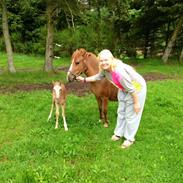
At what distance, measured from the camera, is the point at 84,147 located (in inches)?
311

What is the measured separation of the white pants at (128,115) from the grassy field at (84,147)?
302 millimetres

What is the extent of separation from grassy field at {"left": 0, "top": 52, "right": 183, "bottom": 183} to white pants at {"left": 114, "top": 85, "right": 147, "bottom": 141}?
0.30m

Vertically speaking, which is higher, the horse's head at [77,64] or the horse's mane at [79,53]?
the horse's mane at [79,53]

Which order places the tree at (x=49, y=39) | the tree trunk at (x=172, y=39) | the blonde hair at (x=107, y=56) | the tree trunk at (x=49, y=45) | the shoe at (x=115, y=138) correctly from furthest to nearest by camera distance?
the tree trunk at (x=172, y=39) < the tree trunk at (x=49, y=45) < the tree at (x=49, y=39) < the shoe at (x=115, y=138) < the blonde hair at (x=107, y=56)

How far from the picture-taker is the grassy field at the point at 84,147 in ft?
21.9

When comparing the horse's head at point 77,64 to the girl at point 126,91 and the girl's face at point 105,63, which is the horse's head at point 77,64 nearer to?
the girl at point 126,91

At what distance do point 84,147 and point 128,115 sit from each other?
44.3 inches

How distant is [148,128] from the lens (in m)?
9.34

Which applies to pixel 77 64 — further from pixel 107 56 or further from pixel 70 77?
pixel 107 56

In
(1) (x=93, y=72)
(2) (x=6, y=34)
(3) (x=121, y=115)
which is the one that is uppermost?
(1) (x=93, y=72)

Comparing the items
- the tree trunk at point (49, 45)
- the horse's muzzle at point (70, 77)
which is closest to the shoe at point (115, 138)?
the horse's muzzle at point (70, 77)

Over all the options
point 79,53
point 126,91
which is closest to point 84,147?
point 126,91

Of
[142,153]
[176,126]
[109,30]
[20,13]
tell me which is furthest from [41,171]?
[20,13]

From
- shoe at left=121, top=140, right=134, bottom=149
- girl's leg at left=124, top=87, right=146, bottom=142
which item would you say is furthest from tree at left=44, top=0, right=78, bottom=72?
shoe at left=121, top=140, right=134, bottom=149
